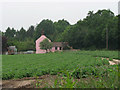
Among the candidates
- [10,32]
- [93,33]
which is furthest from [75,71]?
[10,32]

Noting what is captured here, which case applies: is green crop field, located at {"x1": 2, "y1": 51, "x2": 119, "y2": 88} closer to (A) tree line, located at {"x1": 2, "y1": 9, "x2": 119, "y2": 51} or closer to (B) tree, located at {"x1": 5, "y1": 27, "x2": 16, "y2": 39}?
(A) tree line, located at {"x1": 2, "y1": 9, "x2": 119, "y2": 51}

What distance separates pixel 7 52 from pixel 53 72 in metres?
44.7

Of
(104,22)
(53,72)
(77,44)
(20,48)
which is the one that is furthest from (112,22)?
(53,72)

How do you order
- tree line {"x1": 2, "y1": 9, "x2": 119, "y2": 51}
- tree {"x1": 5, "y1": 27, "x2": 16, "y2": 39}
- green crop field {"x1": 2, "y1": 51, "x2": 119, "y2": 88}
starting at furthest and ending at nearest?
1. tree {"x1": 5, "y1": 27, "x2": 16, "y2": 39}
2. tree line {"x1": 2, "y1": 9, "x2": 119, "y2": 51}
3. green crop field {"x1": 2, "y1": 51, "x2": 119, "y2": 88}

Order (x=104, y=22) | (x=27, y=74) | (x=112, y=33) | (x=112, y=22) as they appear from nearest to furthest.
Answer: (x=27, y=74) < (x=112, y=33) < (x=112, y=22) < (x=104, y=22)

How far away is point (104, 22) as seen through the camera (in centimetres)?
4384

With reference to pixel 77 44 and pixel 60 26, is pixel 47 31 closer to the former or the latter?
pixel 60 26

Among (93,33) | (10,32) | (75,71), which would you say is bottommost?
(75,71)

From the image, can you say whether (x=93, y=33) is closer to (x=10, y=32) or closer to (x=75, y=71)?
(x=75, y=71)

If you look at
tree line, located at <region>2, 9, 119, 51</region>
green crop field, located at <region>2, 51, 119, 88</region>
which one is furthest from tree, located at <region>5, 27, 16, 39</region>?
green crop field, located at <region>2, 51, 119, 88</region>

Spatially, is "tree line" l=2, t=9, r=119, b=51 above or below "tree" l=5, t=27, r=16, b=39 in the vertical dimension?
below

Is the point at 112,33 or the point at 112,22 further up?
the point at 112,22

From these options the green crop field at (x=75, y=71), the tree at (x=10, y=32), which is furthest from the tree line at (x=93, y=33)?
the tree at (x=10, y=32)

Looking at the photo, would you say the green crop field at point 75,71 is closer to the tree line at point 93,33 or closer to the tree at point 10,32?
the tree line at point 93,33
